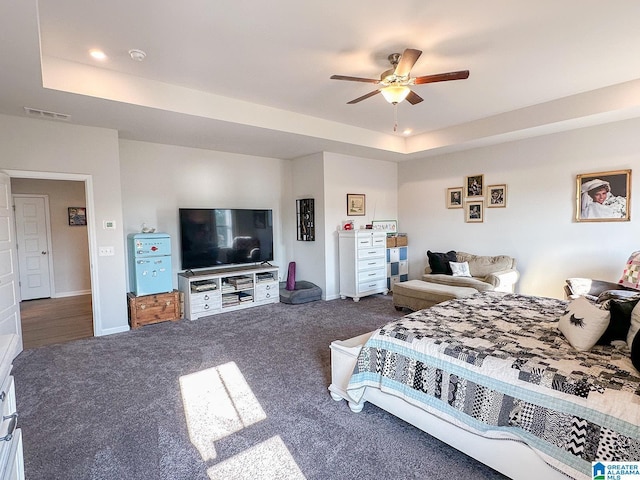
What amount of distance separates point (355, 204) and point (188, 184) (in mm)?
2936

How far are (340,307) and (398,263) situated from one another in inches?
73.2

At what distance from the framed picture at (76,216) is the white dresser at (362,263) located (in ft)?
17.5

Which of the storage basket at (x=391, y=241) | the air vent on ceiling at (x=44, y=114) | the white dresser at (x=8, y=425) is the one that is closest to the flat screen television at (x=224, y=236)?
the air vent on ceiling at (x=44, y=114)

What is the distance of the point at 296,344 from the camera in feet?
12.4

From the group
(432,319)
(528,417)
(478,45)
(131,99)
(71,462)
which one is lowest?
(71,462)

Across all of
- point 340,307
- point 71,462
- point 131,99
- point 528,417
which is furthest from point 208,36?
point 340,307

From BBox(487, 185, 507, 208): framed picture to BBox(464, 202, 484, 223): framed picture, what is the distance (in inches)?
6.3

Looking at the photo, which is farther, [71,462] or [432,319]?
[432,319]

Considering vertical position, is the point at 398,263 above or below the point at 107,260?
below

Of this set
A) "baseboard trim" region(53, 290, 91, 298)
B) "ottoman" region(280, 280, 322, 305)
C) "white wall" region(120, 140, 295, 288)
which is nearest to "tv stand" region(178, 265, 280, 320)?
"ottoman" region(280, 280, 322, 305)

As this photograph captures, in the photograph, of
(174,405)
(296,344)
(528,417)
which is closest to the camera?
(528,417)

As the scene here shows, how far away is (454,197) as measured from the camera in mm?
6051

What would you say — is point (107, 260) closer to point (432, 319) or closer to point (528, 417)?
point (432, 319)

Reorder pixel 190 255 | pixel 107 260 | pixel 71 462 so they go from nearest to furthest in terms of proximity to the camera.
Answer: pixel 71 462 < pixel 107 260 < pixel 190 255
